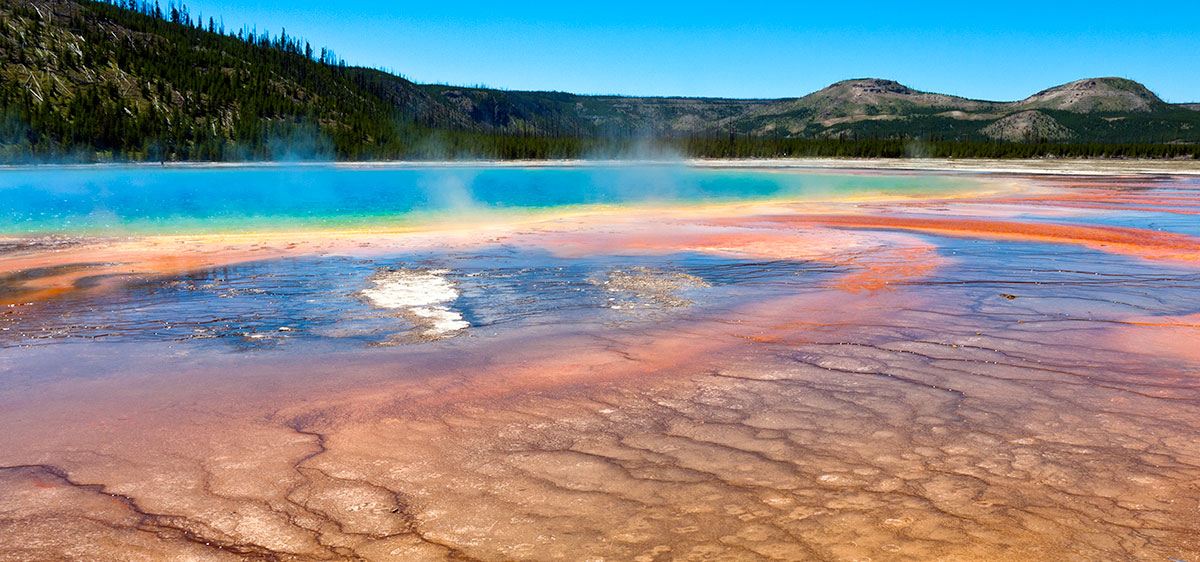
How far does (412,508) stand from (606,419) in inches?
67.1

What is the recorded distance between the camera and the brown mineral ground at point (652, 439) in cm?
375

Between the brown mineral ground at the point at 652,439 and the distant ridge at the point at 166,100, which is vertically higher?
the distant ridge at the point at 166,100

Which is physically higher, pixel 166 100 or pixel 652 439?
pixel 166 100

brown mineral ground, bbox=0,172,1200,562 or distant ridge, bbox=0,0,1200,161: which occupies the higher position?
distant ridge, bbox=0,0,1200,161

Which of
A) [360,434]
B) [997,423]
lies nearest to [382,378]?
[360,434]

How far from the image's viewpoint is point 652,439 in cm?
505

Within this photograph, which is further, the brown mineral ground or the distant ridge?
the distant ridge

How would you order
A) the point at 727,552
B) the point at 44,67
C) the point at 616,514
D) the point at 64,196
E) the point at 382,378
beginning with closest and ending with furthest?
the point at 727,552
the point at 616,514
the point at 382,378
the point at 64,196
the point at 44,67

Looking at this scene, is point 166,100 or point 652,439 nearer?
point 652,439

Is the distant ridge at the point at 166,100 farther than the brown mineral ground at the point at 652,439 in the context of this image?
Yes

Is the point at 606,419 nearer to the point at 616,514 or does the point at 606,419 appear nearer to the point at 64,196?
the point at 616,514

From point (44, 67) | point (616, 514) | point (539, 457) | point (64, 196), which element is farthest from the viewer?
point (44, 67)

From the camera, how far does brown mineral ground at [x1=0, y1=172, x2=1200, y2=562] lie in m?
3.75

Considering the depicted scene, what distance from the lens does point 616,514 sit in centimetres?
397
